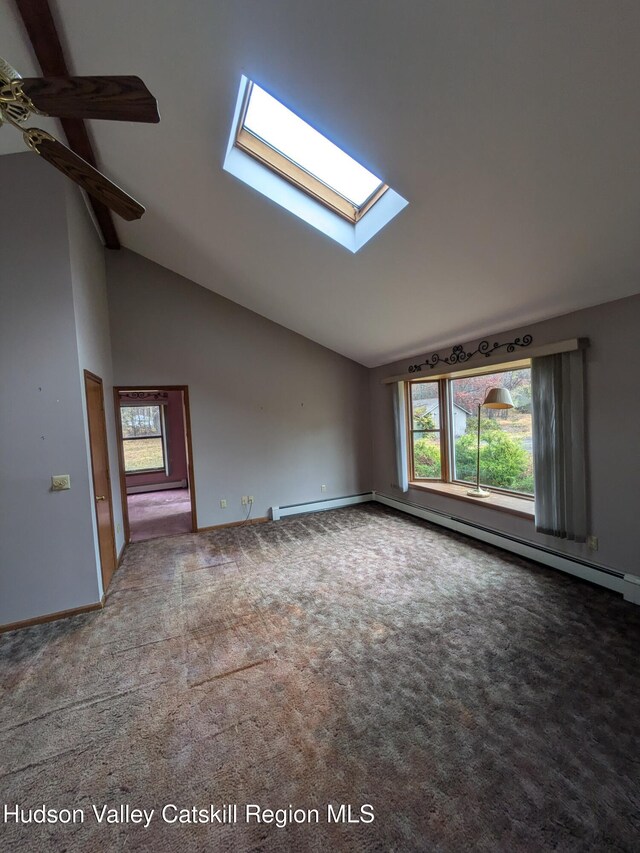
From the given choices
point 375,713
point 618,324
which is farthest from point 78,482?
point 618,324

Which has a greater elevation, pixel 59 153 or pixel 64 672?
pixel 59 153

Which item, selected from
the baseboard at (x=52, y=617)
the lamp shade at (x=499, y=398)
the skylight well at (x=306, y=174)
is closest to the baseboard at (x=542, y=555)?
the lamp shade at (x=499, y=398)

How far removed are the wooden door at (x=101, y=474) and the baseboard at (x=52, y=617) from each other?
22 cm

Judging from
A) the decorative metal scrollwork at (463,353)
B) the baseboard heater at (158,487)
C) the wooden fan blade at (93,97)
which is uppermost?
the wooden fan blade at (93,97)

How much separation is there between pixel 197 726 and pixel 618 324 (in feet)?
12.2

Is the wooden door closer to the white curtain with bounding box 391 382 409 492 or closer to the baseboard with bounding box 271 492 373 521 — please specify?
the baseboard with bounding box 271 492 373 521

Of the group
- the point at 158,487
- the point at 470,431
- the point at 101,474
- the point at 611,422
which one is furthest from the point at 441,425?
the point at 158,487

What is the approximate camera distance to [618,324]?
98.9 inches

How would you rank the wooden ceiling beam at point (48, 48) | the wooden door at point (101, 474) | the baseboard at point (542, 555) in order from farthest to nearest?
1. the wooden door at point (101, 474)
2. the baseboard at point (542, 555)
3. the wooden ceiling beam at point (48, 48)

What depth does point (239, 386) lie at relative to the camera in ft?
15.4

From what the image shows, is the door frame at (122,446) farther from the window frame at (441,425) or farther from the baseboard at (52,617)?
the window frame at (441,425)

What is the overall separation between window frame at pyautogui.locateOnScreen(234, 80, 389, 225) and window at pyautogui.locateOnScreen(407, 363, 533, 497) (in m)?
2.33

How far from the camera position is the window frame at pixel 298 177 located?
2.40 m

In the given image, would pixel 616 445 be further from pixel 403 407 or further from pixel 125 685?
pixel 125 685
